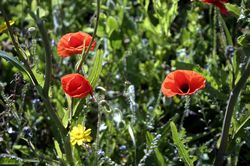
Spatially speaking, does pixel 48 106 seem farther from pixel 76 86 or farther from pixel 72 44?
pixel 72 44

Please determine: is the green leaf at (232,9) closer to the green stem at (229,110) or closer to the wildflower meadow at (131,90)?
the wildflower meadow at (131,90)

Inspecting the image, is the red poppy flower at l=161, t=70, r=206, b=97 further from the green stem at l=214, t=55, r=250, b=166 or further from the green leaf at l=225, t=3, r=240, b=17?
the green leaf at l=225, t=3, r=240, b=17

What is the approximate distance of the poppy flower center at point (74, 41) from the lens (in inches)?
68.6

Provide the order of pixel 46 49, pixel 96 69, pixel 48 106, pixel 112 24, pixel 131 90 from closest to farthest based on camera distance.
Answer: pixel 46 49 → pixel 48 106 → pixel 96 69 → pixel 131 90 → pixel 112 24

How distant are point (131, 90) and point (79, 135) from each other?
0.40 meters

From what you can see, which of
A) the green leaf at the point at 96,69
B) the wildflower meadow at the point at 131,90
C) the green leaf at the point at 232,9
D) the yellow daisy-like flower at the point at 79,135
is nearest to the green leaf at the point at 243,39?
the wildflower meadow at the point at 131,90

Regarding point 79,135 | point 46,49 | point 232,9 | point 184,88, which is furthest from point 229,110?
point 46,49

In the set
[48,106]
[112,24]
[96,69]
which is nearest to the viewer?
[48,106]

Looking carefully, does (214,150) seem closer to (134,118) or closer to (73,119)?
(134,118)

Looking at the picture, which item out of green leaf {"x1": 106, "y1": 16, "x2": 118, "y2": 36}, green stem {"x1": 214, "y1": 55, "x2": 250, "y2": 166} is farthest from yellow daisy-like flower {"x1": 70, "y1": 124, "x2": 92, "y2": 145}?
green leaf {"x1": 106, "y1": 16, "x2": 118, "y2": 36}

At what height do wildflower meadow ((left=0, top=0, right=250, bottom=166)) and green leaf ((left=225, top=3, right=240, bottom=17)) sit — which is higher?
green leaf ((left=225, top=3, right=240, bottom=17))

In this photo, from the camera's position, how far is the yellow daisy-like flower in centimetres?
165

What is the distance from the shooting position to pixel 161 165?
6.01 ft

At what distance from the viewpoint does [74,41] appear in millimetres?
1752
